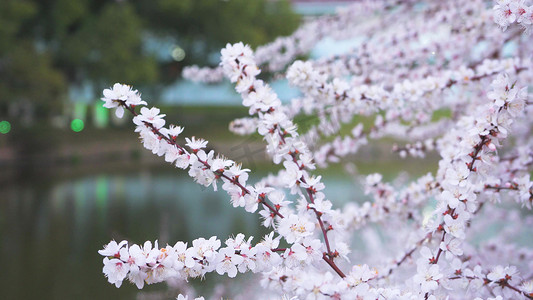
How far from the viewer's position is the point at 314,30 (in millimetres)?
3402

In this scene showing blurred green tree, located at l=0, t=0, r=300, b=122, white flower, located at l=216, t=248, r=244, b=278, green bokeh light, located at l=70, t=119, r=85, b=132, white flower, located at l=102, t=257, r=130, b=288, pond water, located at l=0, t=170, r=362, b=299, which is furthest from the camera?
green bokeh light, located at l=70, t=119, r=85, b=132

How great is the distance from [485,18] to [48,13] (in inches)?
633

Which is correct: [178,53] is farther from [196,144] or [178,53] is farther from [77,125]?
[196,144]

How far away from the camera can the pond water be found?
5426mm

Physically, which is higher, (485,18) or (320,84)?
(485,18)

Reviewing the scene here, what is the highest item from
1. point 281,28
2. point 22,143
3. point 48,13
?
point 281,28

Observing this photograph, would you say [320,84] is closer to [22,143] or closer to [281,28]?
[22,143]

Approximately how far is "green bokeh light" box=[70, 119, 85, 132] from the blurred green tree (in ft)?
3.92

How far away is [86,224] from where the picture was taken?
7984mm

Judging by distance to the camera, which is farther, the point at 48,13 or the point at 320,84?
the point at 48,13

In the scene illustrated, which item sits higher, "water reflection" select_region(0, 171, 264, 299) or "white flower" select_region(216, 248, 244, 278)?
"water reflection" select_region(0, 171, 264, 299)

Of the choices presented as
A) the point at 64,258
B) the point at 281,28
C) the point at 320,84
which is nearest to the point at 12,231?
the point at 64,258

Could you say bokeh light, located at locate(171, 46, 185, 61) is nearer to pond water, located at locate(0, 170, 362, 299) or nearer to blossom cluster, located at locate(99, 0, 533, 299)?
pond water, located at locate(0, 170, 362, 299)

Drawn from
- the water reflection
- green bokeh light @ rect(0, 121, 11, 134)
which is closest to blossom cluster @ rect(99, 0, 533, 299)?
the water reflection
